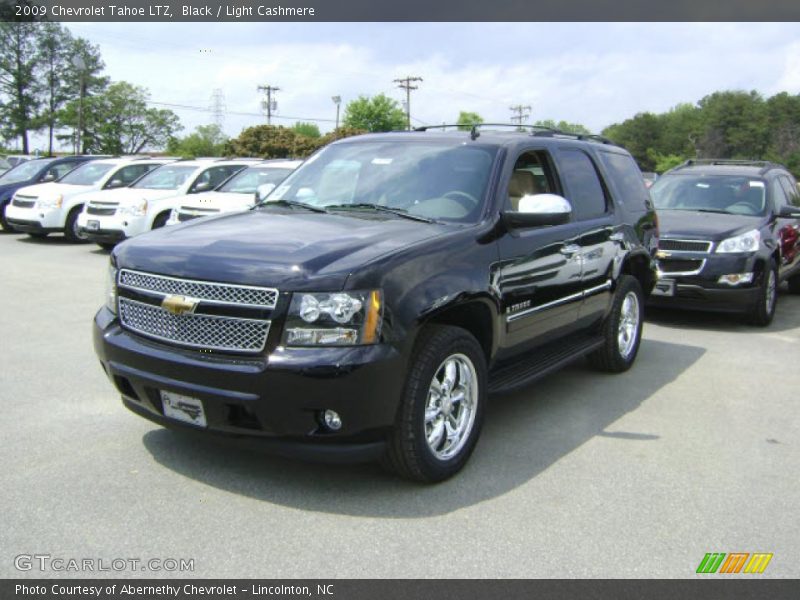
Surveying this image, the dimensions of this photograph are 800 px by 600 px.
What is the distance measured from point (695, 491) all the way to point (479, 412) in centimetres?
124

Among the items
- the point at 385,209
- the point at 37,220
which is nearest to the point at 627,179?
the point at 385,209

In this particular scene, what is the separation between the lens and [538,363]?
207 inches

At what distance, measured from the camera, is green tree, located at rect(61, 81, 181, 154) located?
76562mm

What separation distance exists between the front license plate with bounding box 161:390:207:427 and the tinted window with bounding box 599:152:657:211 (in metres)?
4.19

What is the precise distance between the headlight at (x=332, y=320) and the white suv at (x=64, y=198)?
12.3 m

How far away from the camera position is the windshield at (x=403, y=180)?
485 cm

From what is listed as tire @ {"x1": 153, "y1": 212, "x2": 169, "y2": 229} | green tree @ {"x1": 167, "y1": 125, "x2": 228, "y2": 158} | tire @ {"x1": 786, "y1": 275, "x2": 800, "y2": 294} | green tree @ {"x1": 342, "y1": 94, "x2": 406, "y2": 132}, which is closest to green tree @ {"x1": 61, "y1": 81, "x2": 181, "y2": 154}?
green tree @ {"x1": 167, "y1": 125, "x2": 228, "y2": 158}

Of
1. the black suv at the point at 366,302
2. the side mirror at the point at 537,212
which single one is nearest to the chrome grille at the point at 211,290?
the black suv at the point at 366,302

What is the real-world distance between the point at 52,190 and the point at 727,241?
13.0 metres

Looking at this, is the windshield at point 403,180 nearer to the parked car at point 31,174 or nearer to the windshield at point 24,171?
the parked car at point 31,174

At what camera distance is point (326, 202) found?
5199mm

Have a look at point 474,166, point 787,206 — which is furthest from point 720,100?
point 474,166

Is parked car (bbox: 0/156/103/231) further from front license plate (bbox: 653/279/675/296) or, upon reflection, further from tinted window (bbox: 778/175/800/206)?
tinted window (bbox: 778/175/800/206)

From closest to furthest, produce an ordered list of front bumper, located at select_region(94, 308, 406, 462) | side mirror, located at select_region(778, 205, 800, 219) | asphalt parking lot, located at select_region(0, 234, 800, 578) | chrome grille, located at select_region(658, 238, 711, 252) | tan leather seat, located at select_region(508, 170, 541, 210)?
asphalt parking lot, located at select_region(0, 234, 800, 578)
front bumper, located at select_region(94, 308, 406, 462)
tan leather seat, located at select_region(508, 170, 541, 210)
chrome grille, located at select_region(658, 238, 711, 252)
side mirror, located at select_region(778, 205, 800, 219)
